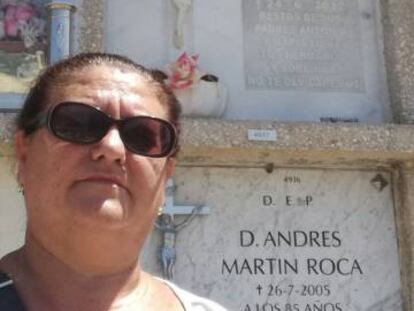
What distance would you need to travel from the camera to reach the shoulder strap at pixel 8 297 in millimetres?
1026

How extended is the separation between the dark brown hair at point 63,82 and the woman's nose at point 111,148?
0.44ft

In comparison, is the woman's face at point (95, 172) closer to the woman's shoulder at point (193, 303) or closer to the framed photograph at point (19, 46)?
the woman's shoulder at point (193, 303)

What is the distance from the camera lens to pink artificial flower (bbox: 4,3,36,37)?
4023 millimetres

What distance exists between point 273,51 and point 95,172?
333cm

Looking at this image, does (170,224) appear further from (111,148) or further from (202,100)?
(111,148)

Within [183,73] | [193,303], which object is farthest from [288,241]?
[193,303]

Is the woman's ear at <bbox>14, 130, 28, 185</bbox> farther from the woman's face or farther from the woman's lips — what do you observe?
the woman's lips

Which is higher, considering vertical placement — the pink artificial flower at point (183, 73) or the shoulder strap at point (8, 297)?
the pink artificial flower at point (183, 73)

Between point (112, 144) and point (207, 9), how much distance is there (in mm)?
3354

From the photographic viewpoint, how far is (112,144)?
1104mm

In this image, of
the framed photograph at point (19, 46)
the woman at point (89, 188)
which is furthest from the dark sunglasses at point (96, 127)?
the framed photograph at point (19, 46)

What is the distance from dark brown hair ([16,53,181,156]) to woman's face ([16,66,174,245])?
1 centimetres

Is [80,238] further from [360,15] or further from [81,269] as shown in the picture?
[360,15]

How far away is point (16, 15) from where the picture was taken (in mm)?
4055
